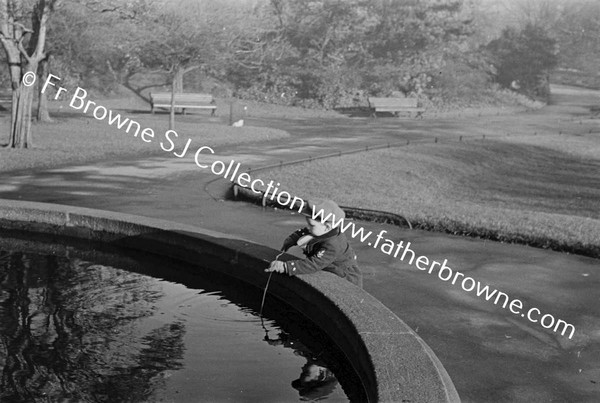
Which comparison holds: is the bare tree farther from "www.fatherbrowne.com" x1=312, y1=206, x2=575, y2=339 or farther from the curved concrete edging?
"www.fatherbrowne.com" x1=312, y1=206, x2=575, y2=339

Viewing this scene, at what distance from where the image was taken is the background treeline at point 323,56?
133 feet

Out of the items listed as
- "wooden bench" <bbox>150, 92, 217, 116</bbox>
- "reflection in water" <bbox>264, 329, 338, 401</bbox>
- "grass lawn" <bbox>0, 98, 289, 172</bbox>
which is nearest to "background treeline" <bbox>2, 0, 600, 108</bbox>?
"wooden bench" <bbox>150, 92, 217, 116</bbox>

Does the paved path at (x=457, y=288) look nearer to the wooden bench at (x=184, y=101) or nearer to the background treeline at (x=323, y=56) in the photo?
the wooden bench at (x=184, y=101)

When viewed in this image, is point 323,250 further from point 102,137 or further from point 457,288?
point 102,137

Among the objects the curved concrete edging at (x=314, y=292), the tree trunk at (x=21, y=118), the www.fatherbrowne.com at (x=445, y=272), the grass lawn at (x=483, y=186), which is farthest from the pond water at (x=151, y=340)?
the tree trunk at (x=21, y=118)

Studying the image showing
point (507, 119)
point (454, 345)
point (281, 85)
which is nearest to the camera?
point (454, 345)

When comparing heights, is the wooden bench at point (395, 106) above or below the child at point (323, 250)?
above

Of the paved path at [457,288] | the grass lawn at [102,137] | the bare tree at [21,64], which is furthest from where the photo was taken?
the bare tree at [21,64]

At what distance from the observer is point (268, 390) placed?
630cm

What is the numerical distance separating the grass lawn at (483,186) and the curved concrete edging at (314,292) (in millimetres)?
4095

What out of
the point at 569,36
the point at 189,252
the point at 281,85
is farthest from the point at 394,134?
the point at 569,36

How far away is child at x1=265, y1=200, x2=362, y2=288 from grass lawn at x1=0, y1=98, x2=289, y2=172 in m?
11.4

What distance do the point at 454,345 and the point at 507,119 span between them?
3374 centimetres

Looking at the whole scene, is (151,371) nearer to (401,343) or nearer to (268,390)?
(268,390)
